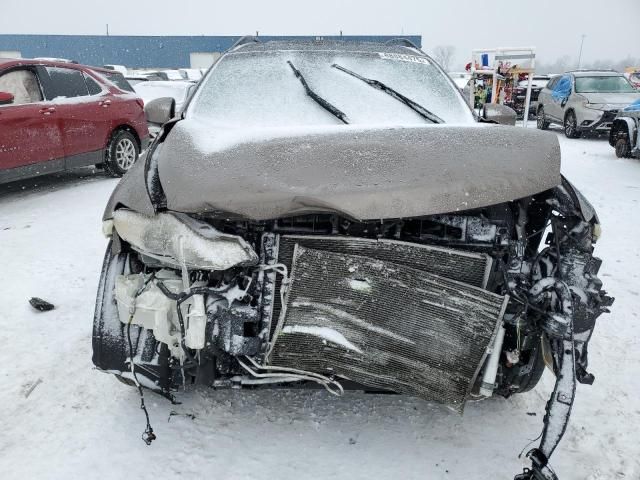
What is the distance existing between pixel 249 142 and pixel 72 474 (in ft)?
5.23

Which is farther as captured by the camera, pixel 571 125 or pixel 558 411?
pixel 571 125

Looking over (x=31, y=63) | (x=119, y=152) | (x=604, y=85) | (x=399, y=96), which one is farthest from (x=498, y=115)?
(x=604, y=85)

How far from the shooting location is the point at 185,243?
198cm

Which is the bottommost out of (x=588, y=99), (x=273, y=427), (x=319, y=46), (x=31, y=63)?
(x=273, y=427)

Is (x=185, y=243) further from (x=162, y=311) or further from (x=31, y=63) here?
(x=31, y=63)

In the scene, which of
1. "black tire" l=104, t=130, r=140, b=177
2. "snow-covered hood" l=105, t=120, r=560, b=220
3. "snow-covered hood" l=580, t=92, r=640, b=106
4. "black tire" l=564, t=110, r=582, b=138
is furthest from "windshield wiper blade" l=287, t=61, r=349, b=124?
"black tire" l=564, t=110, r=582, b=138

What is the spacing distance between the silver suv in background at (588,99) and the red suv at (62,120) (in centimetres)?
999

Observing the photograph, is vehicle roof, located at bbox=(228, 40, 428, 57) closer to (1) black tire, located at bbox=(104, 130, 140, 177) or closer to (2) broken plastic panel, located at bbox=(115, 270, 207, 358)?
(2) broken plastic panel, located at bbox=(115, 270, 207, 358)

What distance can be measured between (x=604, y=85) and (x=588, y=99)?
930 mm

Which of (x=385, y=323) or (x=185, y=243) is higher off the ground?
(x=185, y=243)

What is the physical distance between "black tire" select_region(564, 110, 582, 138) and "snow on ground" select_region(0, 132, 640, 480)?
10.3 meters

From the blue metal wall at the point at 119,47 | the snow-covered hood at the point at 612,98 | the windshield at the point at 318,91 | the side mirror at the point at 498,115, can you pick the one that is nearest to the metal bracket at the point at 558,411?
the windshield at the point at 318,91

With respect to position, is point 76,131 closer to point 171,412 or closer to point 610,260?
point 171,412

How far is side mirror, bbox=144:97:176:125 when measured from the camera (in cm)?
355
